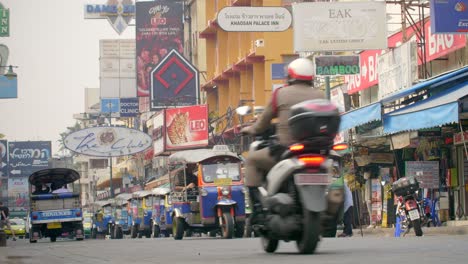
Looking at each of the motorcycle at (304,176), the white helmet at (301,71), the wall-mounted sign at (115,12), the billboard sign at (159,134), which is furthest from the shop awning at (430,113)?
the wall-mounted sign at (115,12)

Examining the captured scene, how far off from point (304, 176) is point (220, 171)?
18179 mm

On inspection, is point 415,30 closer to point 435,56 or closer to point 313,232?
point 435,56

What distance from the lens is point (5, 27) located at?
41031 millimetres

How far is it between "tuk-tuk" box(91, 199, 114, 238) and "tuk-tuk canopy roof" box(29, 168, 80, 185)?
1517 centimetres

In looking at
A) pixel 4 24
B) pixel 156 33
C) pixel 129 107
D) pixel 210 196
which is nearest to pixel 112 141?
pixel 156 33

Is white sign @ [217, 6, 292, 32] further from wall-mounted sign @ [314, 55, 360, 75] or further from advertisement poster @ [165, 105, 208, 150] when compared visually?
advertisement poster @ [165, 105, 208, 150]

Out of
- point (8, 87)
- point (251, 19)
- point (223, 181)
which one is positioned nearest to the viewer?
point (223, 181)

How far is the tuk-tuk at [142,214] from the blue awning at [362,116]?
717 inches

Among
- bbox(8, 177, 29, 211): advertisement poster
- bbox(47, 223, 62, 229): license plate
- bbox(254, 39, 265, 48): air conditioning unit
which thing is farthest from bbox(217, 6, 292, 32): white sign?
bbox(8, 177, 29, 211): advertisement poster

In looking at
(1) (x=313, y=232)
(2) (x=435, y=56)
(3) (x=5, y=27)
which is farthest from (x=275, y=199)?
(3) (x=5, y=27)

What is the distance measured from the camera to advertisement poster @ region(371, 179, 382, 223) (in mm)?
35312

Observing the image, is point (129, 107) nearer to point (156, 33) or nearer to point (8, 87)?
point (156, 33)

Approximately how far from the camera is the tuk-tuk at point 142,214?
1812 inches

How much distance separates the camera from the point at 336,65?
33.0m
